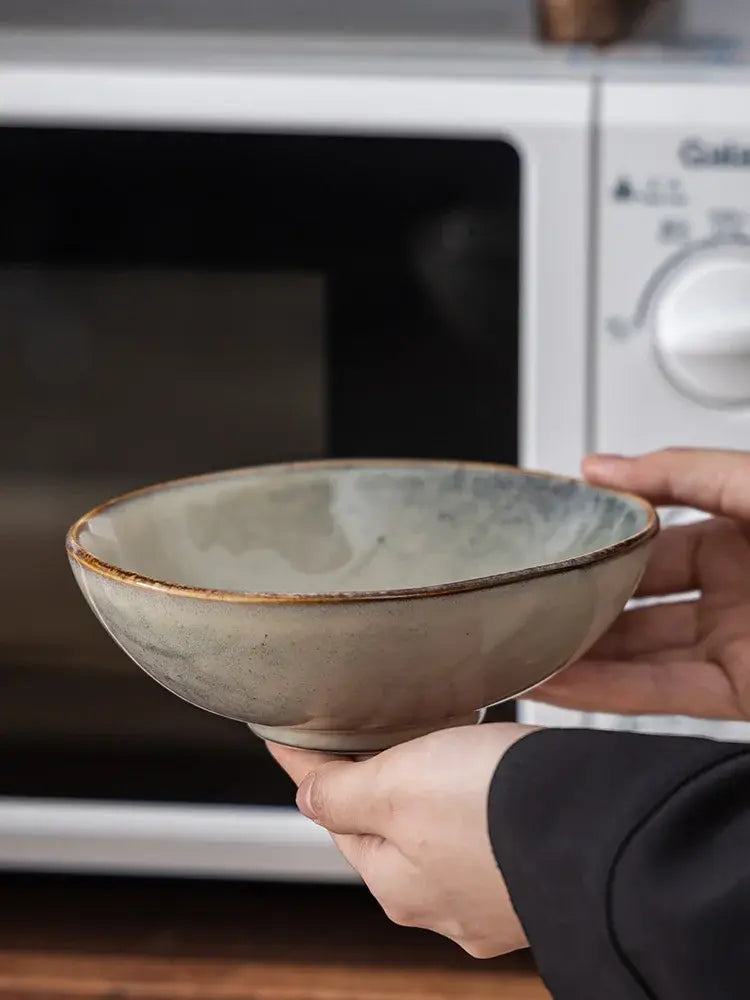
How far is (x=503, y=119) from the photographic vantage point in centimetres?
55

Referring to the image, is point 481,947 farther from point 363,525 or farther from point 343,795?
point 363,525

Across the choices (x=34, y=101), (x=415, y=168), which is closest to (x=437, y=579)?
(x=415, y=168)

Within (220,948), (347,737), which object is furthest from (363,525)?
(220,948)

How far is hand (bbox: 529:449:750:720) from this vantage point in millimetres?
511

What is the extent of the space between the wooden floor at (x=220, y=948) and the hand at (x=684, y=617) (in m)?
0.22

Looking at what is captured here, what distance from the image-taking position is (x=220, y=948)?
0.66m

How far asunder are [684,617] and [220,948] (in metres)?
0.35

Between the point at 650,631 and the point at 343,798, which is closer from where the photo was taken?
the point at 343,798

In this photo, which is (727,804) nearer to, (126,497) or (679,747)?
(679,747)

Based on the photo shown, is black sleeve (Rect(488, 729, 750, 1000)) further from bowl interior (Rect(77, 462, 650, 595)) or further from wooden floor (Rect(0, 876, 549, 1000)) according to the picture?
wooden floor (Rect(0, 876, 549, 1000))

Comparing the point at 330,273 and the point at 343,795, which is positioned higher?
the point at 330,273

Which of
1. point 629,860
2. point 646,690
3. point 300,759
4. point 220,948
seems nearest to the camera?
point 629,860

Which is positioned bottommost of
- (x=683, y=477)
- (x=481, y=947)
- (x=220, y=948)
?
(x=220, y=948)

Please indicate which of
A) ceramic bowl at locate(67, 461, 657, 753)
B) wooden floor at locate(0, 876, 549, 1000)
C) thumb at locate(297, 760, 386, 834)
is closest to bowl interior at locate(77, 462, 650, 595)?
ceramic bowl at locate(67, 461, 657, 753)
